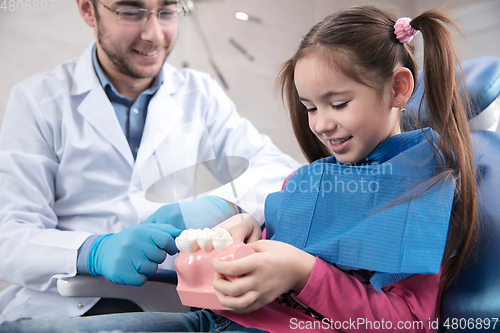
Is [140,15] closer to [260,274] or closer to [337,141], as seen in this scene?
[337,141]

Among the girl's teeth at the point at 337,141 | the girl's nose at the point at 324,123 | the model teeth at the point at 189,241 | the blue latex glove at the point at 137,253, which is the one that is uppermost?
the girl's nose at the point at 324,123

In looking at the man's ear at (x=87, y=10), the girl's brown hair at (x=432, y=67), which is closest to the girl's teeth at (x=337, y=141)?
the girl's brown hair at (x=432, y=67)

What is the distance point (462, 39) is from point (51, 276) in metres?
1.03

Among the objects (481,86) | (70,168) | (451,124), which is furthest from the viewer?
(70,168)

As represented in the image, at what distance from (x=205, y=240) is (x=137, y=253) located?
0.27 m

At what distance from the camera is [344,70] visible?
0.65 m

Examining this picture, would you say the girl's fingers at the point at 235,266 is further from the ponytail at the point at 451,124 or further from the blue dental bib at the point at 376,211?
the ponytail at the point at 451,124

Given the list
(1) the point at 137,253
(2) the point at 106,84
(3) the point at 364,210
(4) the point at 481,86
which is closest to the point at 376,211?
(3) the point at 364,210

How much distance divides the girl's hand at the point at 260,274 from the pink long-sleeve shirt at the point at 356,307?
3 cm

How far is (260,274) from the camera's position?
545 mm

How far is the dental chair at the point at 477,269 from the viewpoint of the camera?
57 centimetres

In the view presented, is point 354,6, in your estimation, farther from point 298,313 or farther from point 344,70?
point 298,313

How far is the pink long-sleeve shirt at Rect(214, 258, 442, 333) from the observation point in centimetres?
59

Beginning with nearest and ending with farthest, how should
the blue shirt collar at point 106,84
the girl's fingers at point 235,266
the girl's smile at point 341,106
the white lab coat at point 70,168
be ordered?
the girl's fingers at point 235,266, the girl's smile at point 341,106, the white lab coat at point 70,168, the blue shirt collar at point 106,84
